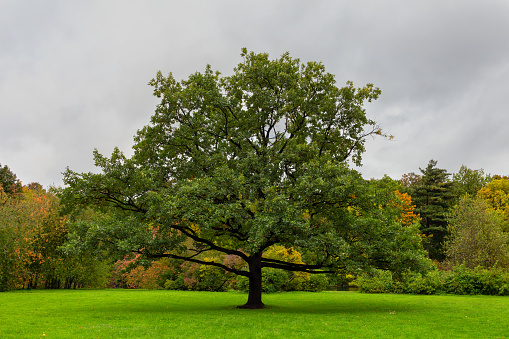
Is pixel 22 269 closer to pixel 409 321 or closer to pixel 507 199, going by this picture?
pixel 409 321

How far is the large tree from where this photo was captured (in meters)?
15.8

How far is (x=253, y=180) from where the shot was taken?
59.0ft

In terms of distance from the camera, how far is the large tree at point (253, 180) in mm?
15820

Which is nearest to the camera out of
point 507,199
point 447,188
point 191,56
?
point 191,56

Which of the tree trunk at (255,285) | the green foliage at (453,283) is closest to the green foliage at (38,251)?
the tree trunk at (255,285)

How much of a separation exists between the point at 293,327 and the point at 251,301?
23.0ft

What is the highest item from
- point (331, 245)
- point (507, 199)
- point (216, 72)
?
point (216, 72)

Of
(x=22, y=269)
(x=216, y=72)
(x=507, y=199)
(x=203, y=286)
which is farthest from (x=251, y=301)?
(x=507, y=199)

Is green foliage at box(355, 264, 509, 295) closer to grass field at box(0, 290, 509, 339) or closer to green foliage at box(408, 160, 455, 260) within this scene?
grass field at box(0, 290, 509, 339)

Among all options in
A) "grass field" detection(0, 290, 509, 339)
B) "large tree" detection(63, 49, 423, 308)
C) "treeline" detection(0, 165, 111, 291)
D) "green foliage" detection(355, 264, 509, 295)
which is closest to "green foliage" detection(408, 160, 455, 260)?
"green foliage" detection(355, 264, 509, 295)

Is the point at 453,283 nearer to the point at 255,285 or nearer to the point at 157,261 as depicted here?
the point at 255,285

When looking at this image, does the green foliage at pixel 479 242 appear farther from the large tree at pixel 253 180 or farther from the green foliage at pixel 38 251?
the green foliage at pixel 38 251

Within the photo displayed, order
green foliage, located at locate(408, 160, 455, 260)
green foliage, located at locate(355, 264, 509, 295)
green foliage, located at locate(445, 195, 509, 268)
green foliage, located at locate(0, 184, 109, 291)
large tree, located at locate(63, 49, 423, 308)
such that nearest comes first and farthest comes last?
large tree, located at locate(63, 49, 423, 308) → green foliage, located at locate(355, 264, 509, 295) → green foliage, located at locate(0, 184, 109, 291) → green foliage, located at locate(445, 195, 509, 268) → green foliage, located at locate(408, 160, 455, 260)

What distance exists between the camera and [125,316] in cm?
1538
